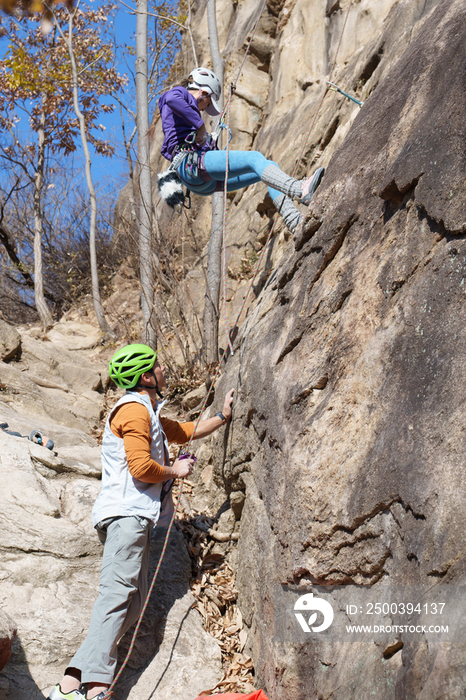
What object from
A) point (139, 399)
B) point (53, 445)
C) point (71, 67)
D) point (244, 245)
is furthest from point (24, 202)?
point (139, 399)

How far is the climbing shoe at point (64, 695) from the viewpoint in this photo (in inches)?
118

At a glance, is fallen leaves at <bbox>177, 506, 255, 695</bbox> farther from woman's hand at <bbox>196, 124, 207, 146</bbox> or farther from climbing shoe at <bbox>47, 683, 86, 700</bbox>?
woman's hand at <bbox>196, 124, 207, 146</bbox>

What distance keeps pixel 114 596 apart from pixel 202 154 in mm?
3486

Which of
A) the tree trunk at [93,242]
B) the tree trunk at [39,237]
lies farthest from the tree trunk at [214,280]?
the tree trunk at [39,237]

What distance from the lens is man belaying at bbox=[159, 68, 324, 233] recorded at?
4383mm

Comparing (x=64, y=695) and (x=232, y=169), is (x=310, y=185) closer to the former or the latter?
(x=232, y=169)

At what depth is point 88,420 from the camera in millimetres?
7508

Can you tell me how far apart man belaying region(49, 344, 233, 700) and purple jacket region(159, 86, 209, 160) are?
2016mm

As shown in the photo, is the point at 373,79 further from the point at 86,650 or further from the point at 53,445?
the point at 86,650

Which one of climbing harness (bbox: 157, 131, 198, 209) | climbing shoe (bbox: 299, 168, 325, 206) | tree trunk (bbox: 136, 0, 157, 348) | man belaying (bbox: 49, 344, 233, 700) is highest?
tree trunk (bbox: 136, 0, 157, 348)

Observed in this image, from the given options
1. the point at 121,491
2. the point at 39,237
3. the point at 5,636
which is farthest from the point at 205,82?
the point at 39,237

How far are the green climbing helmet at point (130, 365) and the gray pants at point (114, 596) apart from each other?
907 mm
